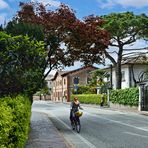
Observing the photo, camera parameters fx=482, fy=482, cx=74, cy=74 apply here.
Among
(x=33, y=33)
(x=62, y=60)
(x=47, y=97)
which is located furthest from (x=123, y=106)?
(x=47, y=97)

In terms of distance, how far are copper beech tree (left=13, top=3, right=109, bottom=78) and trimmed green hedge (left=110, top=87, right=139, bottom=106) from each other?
24.3 metres

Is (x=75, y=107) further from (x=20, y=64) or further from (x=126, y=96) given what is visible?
(x=126, y=96)

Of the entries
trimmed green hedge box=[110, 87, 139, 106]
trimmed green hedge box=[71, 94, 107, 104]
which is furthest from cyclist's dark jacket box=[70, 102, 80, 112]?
trimmed green hedge box=[71, 94, 107, 104]

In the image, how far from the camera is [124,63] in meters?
70.8

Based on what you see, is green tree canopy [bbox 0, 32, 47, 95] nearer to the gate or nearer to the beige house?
the gate

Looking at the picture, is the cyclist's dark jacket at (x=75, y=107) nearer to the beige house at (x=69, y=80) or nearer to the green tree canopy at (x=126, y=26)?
the green tree canopy at (x=126, y=26)

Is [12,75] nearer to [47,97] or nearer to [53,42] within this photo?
[53,42]

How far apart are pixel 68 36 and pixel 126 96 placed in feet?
95.1

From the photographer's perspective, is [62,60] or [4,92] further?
[62,60]

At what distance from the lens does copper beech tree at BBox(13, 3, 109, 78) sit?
81.5 ft

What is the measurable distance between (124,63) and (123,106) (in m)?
16.4

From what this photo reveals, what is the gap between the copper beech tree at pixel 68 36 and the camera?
24.8 metres

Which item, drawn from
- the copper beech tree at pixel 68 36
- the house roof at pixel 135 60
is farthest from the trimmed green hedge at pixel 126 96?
the copper beech tree at pixel 68 36

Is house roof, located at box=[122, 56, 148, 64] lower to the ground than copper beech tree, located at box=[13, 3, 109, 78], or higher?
higher
